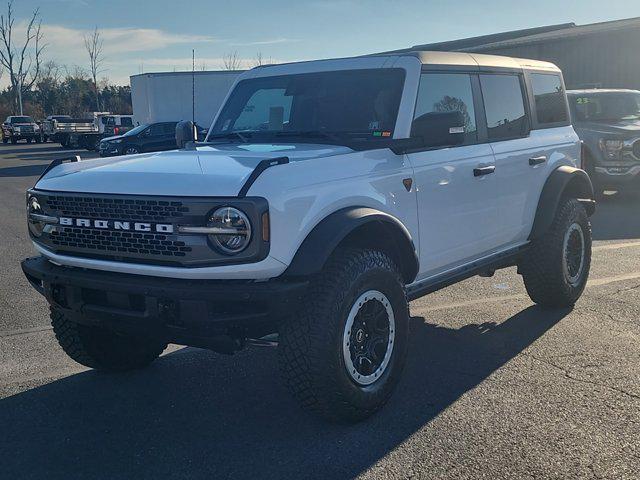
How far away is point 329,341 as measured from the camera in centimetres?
336

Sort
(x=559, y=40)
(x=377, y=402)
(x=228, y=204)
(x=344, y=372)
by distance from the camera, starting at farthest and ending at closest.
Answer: (x=559, y=40) → (x=377, y=402) → (x=344, y=372) → (x=228, y=204)

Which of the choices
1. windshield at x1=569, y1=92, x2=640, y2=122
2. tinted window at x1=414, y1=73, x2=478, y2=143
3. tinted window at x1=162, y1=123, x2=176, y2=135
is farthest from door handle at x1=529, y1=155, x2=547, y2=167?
tinted window at x1=162, y1=123, x2=176, y2=135

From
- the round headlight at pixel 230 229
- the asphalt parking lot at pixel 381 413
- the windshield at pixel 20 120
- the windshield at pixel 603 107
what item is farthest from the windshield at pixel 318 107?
the windshield at pixel 20 120

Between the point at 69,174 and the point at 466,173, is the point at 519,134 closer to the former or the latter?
the point at 466,173

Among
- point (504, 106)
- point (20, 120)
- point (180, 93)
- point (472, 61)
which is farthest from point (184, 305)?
point (20, 120)

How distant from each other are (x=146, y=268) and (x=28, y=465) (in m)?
1.11

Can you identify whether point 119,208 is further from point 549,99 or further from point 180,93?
point 180,93

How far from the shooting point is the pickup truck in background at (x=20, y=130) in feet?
155

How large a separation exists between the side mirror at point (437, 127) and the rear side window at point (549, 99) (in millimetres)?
1746

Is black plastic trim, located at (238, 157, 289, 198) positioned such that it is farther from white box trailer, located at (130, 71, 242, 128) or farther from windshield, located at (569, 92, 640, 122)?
white box trailer, located at (130, 71, 242, 128)

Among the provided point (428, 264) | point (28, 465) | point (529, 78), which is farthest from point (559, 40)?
point (28, 465)

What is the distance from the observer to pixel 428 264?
4.29 metres

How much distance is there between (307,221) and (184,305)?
716mm

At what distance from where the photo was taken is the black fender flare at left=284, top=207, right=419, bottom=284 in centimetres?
326
